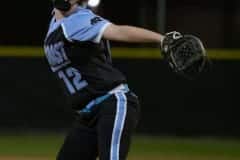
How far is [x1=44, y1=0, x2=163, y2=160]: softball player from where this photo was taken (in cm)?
484

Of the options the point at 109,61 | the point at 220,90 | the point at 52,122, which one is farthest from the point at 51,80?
the point at 109,61

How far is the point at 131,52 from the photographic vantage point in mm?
11477

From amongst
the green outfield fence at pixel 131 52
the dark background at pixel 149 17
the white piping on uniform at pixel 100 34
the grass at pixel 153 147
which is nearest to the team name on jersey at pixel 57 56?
the white piping on uniform at pixel 100 34

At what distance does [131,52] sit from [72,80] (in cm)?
652

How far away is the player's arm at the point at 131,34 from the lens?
4488 mm

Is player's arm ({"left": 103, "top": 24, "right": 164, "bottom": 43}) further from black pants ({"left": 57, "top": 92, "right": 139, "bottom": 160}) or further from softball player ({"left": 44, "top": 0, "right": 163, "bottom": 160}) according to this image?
black pants ({"left": 57, "top": 92, "right": 139, "bottom": 160})

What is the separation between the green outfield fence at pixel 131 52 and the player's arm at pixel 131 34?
6658mm

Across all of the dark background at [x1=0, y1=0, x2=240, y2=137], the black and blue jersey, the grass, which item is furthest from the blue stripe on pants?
the dark background at [x1=0, y1=0, x2=240, y2=137]

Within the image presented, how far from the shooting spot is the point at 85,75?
16.2ft

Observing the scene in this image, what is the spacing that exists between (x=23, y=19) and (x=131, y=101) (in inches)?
305

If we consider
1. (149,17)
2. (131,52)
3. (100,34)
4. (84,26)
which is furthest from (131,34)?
(149,17)

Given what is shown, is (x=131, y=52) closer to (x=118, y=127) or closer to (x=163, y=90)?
(x=163, y=90)

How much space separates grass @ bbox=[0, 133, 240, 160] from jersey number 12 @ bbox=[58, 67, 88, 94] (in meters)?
4.42

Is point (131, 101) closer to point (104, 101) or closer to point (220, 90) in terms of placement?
point (104, 101)
